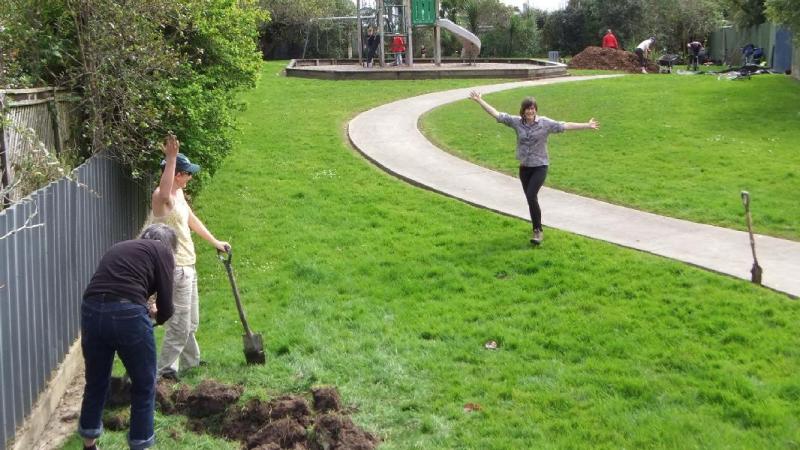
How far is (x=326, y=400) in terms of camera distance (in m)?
6.15

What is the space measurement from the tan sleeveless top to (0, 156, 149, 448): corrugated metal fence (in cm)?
87

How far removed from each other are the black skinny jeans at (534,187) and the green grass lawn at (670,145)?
226cm

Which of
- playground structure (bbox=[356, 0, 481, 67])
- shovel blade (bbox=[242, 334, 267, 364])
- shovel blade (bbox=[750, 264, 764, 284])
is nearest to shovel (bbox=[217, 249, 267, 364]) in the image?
shovel blade (bbox=[242, 334, 267, 364])

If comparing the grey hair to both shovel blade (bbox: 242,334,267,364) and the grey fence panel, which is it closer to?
the grey fence panel

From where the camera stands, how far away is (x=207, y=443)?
571 cm

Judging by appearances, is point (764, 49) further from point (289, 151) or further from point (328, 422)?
point (328, 422)

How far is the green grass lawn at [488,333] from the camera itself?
5855 mm

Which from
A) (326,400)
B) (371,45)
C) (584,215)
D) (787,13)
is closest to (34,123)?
(326,400)

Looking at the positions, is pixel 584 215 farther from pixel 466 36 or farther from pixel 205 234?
pixel 466 36

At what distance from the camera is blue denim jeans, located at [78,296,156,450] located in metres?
5.10

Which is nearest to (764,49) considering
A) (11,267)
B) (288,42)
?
(288,42)

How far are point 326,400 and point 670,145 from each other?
1121 centimetres

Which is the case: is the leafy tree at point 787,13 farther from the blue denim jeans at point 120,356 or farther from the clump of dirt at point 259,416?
the blue denim jeans at point 120,356

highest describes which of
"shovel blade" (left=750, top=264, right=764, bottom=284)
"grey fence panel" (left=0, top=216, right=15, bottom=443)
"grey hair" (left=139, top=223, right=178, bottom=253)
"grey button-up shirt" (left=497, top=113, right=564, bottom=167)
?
"grey button-up shirt" (left=497, top=113, right=564, bottom=167)
